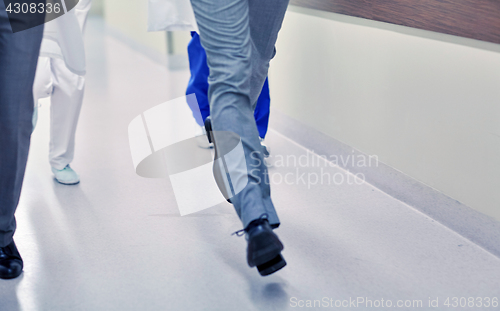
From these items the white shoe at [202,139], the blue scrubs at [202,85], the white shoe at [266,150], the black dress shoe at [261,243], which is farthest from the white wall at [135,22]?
the black dress shoe at [261,243]

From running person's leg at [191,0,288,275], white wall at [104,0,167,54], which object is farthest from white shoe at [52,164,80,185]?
white wall at [104,0,167,54]

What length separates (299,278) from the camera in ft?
3.62

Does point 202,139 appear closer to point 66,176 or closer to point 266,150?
point 266,150

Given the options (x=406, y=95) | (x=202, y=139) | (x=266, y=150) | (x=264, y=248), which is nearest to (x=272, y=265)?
(x=264, y=248)

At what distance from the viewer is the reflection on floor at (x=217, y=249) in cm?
104

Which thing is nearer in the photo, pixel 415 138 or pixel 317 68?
pixel 415 138

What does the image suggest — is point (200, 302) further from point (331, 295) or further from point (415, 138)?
point (415, 138)

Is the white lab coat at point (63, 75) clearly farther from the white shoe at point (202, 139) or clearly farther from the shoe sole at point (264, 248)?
the shoe sole at point (264, 248)

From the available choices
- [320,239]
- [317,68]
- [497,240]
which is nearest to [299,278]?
[320,239]

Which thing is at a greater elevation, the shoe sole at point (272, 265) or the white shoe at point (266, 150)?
the shoe sole at point (272, 265)

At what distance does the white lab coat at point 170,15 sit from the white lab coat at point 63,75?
19 centimetres

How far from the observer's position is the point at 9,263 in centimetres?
111

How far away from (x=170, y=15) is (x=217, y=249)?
0.75m

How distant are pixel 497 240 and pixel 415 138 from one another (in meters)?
0.36
